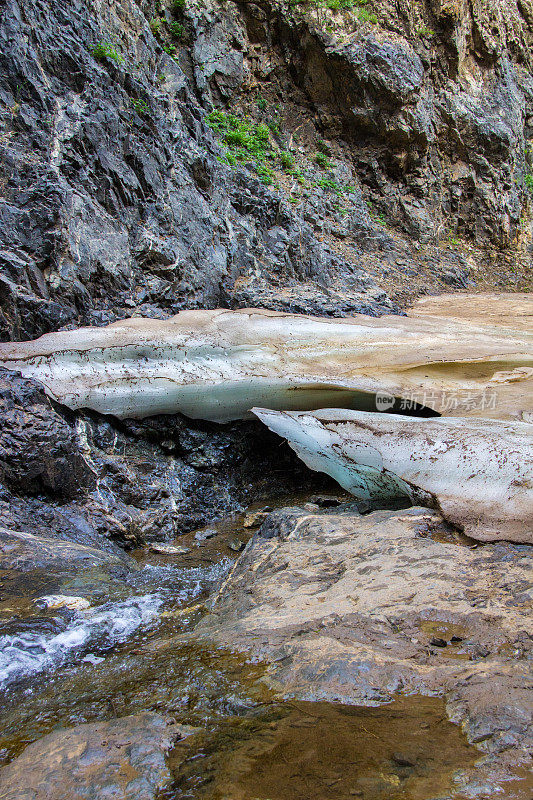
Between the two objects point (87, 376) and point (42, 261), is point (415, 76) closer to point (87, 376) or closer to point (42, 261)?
point (42, 261)

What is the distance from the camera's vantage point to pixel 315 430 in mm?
3164

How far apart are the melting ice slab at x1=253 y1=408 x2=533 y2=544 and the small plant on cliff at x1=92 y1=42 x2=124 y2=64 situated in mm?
4961

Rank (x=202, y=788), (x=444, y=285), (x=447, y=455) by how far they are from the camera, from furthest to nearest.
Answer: (x=444, y=285), (x=447, y=455), (x=202, y=788)

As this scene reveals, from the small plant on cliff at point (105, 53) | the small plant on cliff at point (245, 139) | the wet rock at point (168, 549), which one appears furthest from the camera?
the small plant on cliff at point (245, 139)

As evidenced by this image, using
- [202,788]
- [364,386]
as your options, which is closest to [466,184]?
[364,386]

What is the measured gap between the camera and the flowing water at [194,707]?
966mm

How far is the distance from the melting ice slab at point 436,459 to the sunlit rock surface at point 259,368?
330 mm

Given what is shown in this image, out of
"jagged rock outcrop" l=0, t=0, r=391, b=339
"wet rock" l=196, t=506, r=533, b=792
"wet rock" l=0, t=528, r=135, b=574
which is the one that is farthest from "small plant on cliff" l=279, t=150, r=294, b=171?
"wet rock" l=0, t=528, r=135, b=574

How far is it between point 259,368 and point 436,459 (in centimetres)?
148

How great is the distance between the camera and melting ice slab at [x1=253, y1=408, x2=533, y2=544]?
2.32 metres

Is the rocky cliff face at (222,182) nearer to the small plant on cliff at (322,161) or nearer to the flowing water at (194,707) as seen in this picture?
the small plant on cliff at (322,161)

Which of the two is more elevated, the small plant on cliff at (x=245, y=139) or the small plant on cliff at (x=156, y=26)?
the small plant on cliff at (x=156, y=26)

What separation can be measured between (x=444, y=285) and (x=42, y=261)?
763 centimetres

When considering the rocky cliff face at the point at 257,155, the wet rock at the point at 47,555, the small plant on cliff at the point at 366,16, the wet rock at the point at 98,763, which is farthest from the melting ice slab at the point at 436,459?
the small plant on cliff at the point at 366,16
